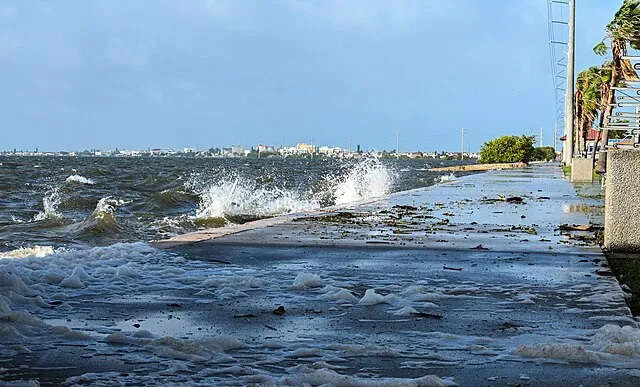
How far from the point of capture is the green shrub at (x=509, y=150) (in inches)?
3002

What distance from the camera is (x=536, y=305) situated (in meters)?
6.49

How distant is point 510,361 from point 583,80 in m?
67.7

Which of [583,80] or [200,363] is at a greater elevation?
[583,80]

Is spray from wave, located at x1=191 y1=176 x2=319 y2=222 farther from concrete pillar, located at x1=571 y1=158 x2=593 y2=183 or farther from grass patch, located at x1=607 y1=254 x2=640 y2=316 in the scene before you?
grass patch, located at x1=607 y1=254 x2=640 y2=316

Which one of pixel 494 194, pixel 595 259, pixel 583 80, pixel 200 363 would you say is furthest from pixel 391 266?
pixel 583 80

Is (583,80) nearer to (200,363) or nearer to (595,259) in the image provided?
(595,259)

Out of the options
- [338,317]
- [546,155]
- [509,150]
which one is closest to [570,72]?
[509,150]

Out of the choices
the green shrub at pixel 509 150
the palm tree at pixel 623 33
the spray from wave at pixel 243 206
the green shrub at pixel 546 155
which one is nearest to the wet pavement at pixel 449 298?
the spray from wave at pixel 243 206

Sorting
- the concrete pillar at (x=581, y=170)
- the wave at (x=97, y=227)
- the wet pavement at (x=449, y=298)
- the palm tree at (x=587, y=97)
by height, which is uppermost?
the palm tree at (x=587, y=97)

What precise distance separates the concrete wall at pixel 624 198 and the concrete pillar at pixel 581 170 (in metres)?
19.9

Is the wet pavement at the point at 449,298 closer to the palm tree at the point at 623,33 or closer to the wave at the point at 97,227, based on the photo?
the wave at the point at 97,227

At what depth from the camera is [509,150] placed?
77.6 m


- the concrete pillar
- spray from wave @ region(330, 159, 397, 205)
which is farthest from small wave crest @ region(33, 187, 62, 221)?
the concrete pillar

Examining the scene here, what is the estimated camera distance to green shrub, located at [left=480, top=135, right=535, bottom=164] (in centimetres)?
7625
